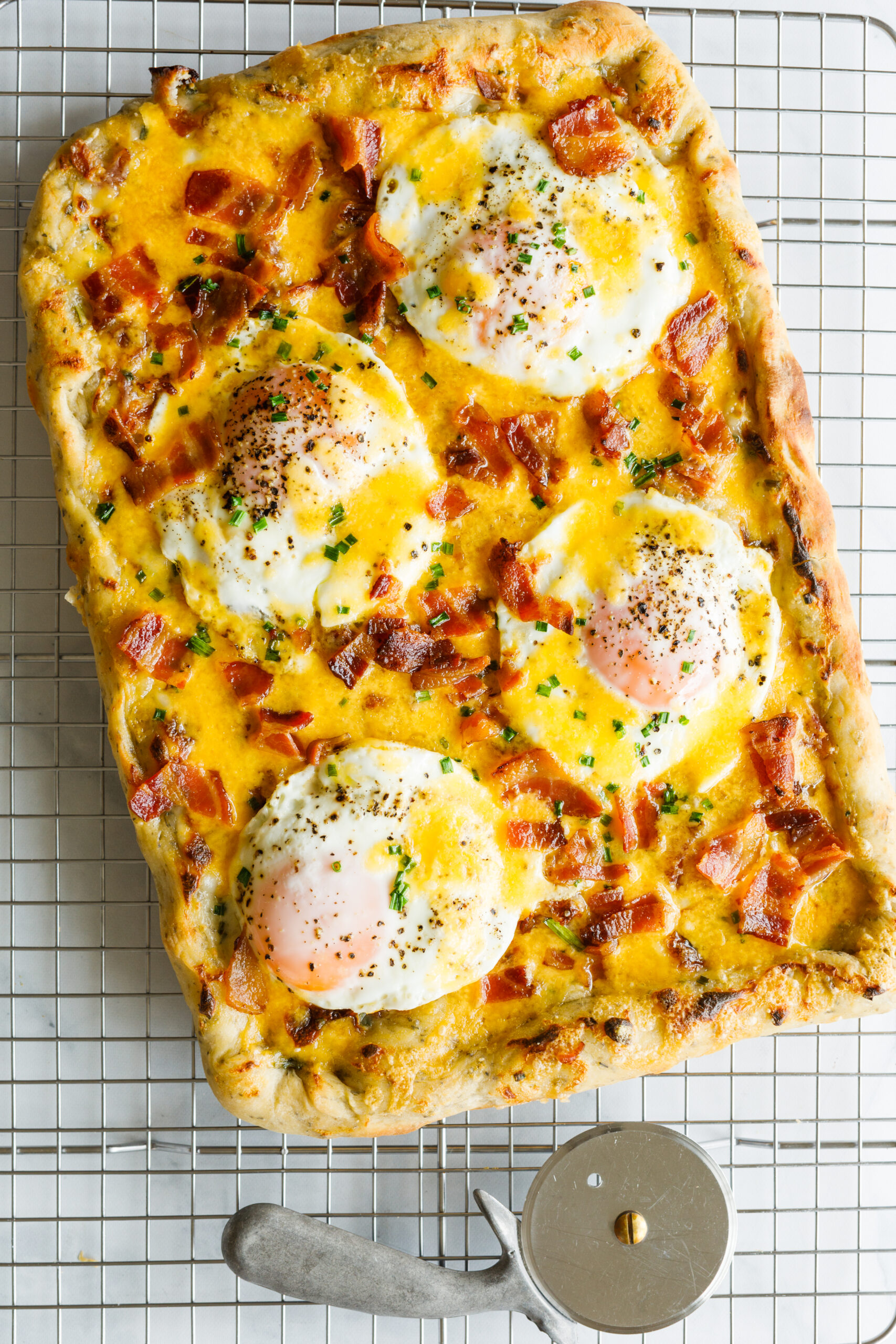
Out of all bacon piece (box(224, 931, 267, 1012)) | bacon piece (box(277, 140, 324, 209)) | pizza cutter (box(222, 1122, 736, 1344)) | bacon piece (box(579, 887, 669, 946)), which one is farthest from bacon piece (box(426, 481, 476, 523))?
pizza cutter (box(222, 1122, 736, 1344))

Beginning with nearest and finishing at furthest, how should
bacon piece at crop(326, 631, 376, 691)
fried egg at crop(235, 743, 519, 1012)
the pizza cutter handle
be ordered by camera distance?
1. fried egg at crop(235, 743, 519, 1012)
2. bacon piece at crop(326, 631, 376, 691)
3. the pizza cutter handle

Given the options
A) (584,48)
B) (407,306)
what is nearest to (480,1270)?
(407,306)

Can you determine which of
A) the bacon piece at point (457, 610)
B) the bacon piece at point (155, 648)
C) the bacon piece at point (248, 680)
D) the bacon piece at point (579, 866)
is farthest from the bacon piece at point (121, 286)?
the bacon piece at point (579, 866)

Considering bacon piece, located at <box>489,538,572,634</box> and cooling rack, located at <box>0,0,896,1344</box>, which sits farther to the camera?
Answer: cooling rack, located at <box>0,0,896,1344</box>

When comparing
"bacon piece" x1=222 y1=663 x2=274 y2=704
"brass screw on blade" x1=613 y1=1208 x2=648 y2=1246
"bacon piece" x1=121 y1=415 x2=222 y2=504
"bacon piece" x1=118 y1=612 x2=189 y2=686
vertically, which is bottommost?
"brass screw on blade" x1=613 y1=1208 x2=648 y2=1246

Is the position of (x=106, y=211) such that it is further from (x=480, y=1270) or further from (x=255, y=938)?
(x=480, y=1270)

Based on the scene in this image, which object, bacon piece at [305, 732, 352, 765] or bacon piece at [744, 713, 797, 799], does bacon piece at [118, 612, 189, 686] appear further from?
bacon piece at [744, 713, 797, 799]

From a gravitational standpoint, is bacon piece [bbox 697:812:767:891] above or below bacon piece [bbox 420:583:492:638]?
below
